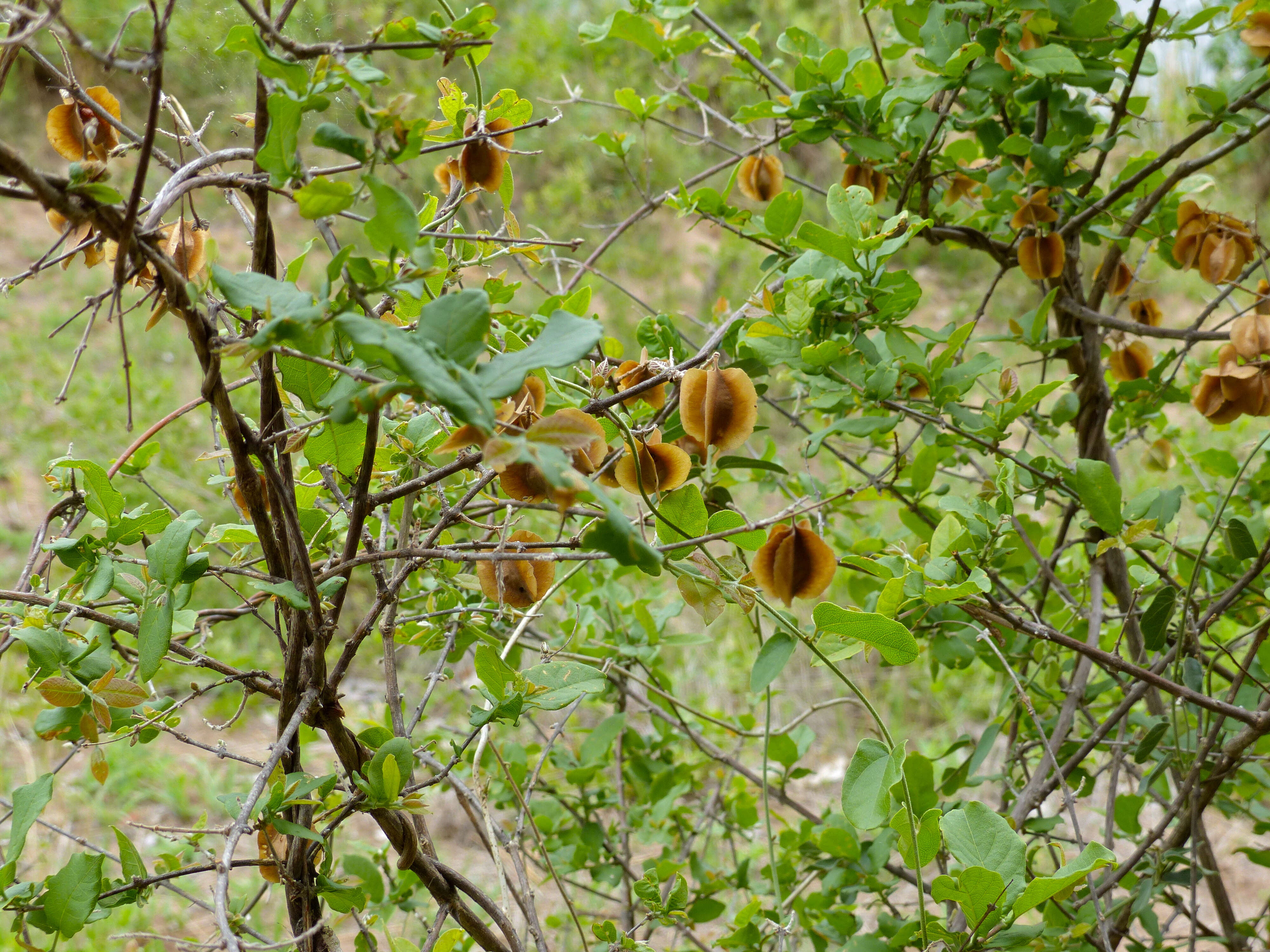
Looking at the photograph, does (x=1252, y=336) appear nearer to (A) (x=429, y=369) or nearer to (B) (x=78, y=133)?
(A) (x=429, y=369)

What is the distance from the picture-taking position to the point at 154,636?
0.48 meters

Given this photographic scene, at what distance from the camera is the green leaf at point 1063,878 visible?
0.50 metres

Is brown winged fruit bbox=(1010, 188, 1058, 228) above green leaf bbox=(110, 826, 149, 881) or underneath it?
above

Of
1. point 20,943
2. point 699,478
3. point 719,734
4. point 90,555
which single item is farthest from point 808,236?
point 719,734

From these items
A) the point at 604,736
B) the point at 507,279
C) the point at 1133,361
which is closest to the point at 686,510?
the point at 604,736

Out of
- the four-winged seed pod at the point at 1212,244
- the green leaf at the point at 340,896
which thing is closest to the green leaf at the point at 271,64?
the green leaf at the point at 340,896

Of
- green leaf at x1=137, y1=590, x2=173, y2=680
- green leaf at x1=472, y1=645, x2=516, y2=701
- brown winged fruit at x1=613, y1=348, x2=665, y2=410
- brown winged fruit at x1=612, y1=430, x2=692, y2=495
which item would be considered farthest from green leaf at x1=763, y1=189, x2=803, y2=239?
green leaf at x1=137, y1=590, x2=173, y2=680

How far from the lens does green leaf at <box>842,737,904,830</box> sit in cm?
52

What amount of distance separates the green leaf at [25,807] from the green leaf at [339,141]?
1.17 ft

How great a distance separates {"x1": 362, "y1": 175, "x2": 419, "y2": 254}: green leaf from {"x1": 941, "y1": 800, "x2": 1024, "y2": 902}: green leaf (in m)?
0.42

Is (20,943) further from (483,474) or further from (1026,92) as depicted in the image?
(1026,92)

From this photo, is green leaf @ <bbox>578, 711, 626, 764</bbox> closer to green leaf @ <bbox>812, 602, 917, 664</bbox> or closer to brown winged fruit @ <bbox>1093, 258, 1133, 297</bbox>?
green leaf @ <bbox>812, 602, 917, 664</bbox>

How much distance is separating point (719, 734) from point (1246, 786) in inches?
25.1

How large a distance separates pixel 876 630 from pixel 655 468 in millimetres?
147
